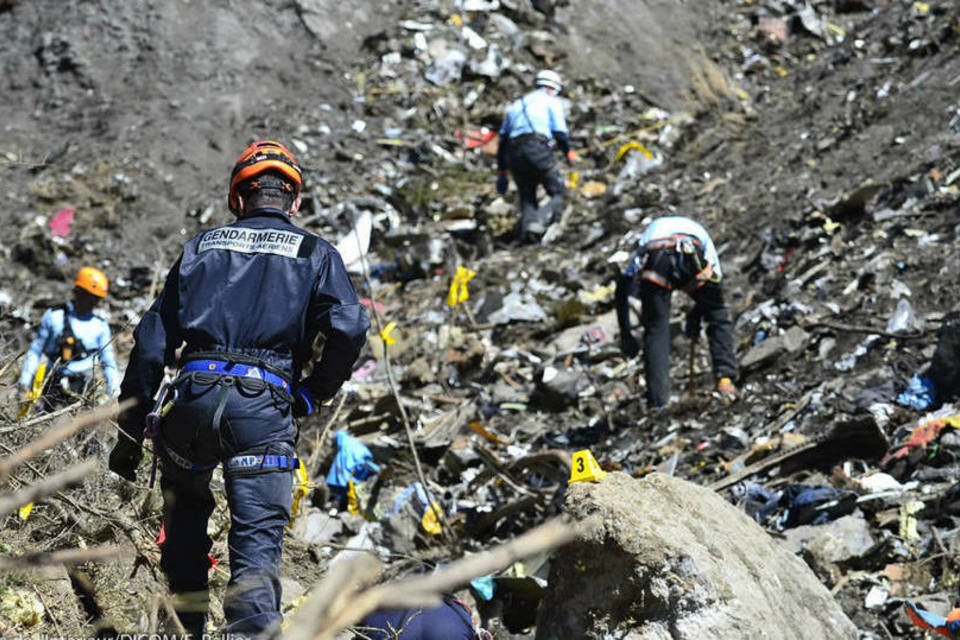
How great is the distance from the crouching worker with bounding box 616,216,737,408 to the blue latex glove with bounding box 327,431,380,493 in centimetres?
179

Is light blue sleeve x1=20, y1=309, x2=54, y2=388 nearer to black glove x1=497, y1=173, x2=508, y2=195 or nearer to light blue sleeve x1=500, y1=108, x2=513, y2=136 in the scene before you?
black glove x1=497, y1=173, x2=508, y2=195

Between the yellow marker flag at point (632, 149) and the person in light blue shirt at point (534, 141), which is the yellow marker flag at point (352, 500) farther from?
the yellow marker flag at point (632, 149)

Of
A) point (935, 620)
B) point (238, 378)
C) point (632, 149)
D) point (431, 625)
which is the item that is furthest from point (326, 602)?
point (632, 149)

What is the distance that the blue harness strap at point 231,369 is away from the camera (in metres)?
3.18

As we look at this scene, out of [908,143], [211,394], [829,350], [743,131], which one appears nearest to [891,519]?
[829,350]

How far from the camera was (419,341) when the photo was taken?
876cm

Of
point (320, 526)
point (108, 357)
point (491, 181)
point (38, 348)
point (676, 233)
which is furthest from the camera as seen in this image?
point (491, 181)

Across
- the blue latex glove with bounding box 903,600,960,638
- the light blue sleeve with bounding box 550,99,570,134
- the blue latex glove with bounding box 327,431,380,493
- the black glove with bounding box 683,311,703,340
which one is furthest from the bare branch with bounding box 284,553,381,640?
the light blue sleeve with bounding box 550,99,570,134

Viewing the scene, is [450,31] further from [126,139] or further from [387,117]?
[126,139]

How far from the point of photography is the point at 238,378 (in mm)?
3174

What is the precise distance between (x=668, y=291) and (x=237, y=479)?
13.3 feet

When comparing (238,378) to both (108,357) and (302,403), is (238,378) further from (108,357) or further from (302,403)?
(108,357)

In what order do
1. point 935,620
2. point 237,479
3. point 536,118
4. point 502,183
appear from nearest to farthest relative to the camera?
point 237,479
point 935,620
point 536,118
point 502,183

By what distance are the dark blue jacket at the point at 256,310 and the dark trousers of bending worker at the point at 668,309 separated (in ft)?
11.8
